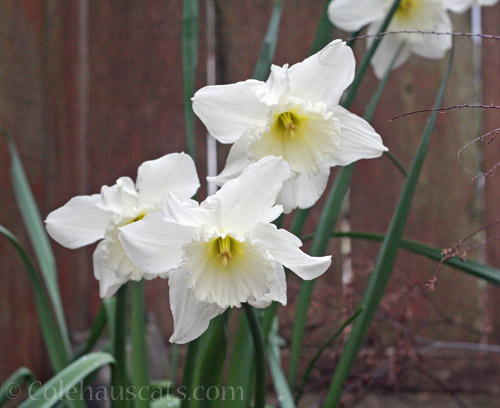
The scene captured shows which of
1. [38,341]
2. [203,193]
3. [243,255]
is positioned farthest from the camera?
[203,193]

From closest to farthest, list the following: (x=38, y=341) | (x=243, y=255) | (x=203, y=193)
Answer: (x=243, y=255) < (x=38, y=341) < (x=203, y=193)

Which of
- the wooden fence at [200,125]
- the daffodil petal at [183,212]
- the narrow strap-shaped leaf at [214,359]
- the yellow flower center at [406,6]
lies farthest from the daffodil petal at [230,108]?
the wooden fence at [200,125]

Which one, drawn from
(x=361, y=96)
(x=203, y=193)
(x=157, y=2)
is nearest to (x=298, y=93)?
(x=203, y=193)

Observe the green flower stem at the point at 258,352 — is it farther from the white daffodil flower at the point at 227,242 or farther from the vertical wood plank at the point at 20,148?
the vertical wood plank at the point at 20,148

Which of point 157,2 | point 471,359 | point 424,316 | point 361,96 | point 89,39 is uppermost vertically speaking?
point 157,2

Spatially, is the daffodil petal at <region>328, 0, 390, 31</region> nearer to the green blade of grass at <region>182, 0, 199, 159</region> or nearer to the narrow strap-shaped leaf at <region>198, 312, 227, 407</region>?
the green blade of grass at <region>182, 0, 199, 159</region>

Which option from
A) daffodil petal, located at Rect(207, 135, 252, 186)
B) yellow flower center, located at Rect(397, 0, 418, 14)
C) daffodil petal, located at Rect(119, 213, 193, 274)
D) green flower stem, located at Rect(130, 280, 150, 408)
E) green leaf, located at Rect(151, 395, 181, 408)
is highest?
yellow flower center, located at Rect(397, 0, 418, 14)

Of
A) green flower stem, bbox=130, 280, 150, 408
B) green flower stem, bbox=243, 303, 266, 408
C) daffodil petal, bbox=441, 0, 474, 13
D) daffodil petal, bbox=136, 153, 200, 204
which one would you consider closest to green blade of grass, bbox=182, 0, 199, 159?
daffodil petal, bbox=136, 153, 200, 204

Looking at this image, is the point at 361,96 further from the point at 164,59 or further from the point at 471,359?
the point at 471,359
